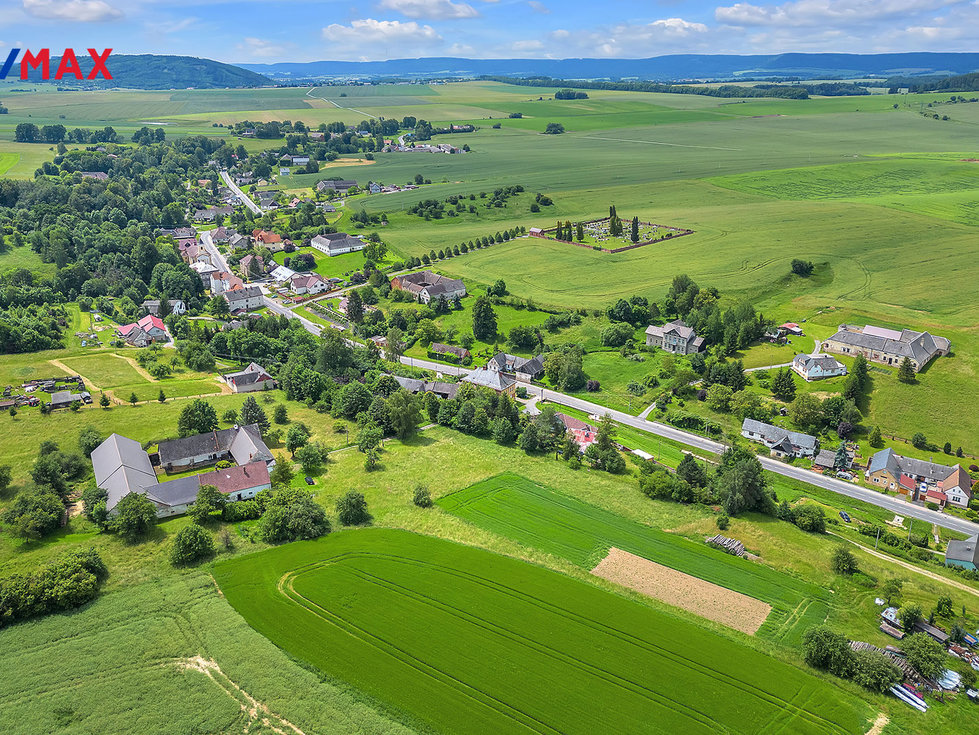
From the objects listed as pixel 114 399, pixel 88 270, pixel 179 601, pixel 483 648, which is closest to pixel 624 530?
pixel 483 648

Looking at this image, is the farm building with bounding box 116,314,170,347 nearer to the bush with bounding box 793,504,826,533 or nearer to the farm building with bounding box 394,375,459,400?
the farm building with bounding box 394,375,459,400

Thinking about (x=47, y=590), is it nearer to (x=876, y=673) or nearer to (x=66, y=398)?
(x=66, y=398)

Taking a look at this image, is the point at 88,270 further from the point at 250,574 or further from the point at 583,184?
the point at 583,184

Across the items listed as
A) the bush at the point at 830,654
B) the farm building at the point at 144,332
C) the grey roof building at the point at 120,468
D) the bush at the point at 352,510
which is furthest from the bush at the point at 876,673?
the farm building at the point at 144,332

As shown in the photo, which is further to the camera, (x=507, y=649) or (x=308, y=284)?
(x=308, y=284)

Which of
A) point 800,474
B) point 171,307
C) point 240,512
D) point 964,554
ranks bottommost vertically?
point 800,474

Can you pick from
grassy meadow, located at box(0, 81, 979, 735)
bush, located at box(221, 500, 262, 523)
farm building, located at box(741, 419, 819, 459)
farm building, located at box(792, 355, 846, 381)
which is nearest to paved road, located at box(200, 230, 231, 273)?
grassy meadow, located at box(0, 81, 979, 735)

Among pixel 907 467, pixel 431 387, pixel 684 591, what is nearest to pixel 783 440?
pixel 907 467
